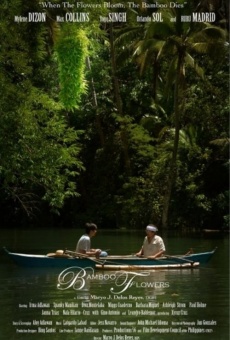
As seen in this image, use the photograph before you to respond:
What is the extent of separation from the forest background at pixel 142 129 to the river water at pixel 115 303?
3920mm

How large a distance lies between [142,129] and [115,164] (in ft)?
8.09

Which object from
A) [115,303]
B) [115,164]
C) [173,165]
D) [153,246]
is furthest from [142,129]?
[115,303]

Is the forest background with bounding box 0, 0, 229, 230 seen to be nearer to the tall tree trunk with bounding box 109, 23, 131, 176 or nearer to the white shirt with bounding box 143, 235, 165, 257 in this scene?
the tall tree trunk with bounding box 109, 23, 131, 176

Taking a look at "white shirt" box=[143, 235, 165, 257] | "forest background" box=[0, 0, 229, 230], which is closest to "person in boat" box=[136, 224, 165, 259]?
"white shirt" box=[143, 235, 165, 257]

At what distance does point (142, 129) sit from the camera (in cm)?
3200

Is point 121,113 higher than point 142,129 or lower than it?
higher

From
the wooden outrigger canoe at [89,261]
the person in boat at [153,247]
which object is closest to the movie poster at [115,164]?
the wooden outrigger canoe at [89,261]

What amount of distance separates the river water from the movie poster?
0.10 feet

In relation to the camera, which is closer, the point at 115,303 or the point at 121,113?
the point at 115,303

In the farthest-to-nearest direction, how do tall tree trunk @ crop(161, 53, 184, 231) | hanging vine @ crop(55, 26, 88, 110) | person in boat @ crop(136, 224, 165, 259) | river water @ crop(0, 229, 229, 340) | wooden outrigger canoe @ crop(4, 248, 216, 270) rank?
tall tree trunk @ crop(161, 53, 184, 231), hanging vine @ crop(55, 26, 88, 110), person in boat @ crop(136, 224, 165, 259), wooden outrigger canoe @ crop(4, 248, 216, 270), river water @ crop(0, 229, 229, 340)

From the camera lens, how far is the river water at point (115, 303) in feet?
28.7

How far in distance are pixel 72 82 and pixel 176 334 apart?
25.4ft

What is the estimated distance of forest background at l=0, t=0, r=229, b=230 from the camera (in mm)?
21825

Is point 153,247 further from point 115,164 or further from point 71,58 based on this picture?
point 115,164
